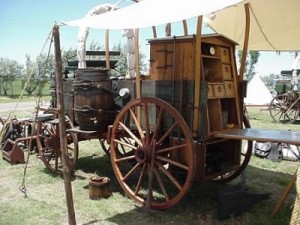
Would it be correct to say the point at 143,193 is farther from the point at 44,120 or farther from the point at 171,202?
the point at 44,120

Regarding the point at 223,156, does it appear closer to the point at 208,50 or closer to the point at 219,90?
the point at 219,90

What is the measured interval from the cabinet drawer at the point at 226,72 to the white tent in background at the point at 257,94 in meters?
16.3

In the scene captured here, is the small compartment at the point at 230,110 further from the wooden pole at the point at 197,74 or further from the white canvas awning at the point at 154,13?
the white canvas awning at the point at 154,13

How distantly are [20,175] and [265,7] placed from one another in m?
4.66

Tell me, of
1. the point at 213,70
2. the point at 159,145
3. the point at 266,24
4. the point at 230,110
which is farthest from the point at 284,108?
the point at 159,145

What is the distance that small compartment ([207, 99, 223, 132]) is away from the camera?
13.7ft

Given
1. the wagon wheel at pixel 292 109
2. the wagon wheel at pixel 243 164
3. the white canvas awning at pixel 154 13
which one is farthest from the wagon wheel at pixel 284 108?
the white canvas awning at pixel 154 13

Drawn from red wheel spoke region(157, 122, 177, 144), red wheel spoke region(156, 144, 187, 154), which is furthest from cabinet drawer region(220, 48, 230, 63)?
red wheel spoke region(156, 144, 187, 154)

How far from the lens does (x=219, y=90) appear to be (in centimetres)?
422

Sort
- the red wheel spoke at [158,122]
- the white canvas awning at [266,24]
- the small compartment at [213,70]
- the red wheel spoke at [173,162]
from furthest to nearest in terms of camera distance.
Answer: the white canvas awning at [266,24]
the small compartment at [213,70]
the red wheel spoke at [158,122]
the red wheel spoke at [173,162]

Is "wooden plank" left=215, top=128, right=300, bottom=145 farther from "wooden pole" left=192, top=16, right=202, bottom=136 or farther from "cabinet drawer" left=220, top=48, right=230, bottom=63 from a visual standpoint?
"cabinet drawer" left=220, top=48, right=230, bottom=63

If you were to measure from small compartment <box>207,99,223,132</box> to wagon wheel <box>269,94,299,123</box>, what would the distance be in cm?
908

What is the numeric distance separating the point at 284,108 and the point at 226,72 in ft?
30.3

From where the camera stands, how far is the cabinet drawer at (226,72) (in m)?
4.35
